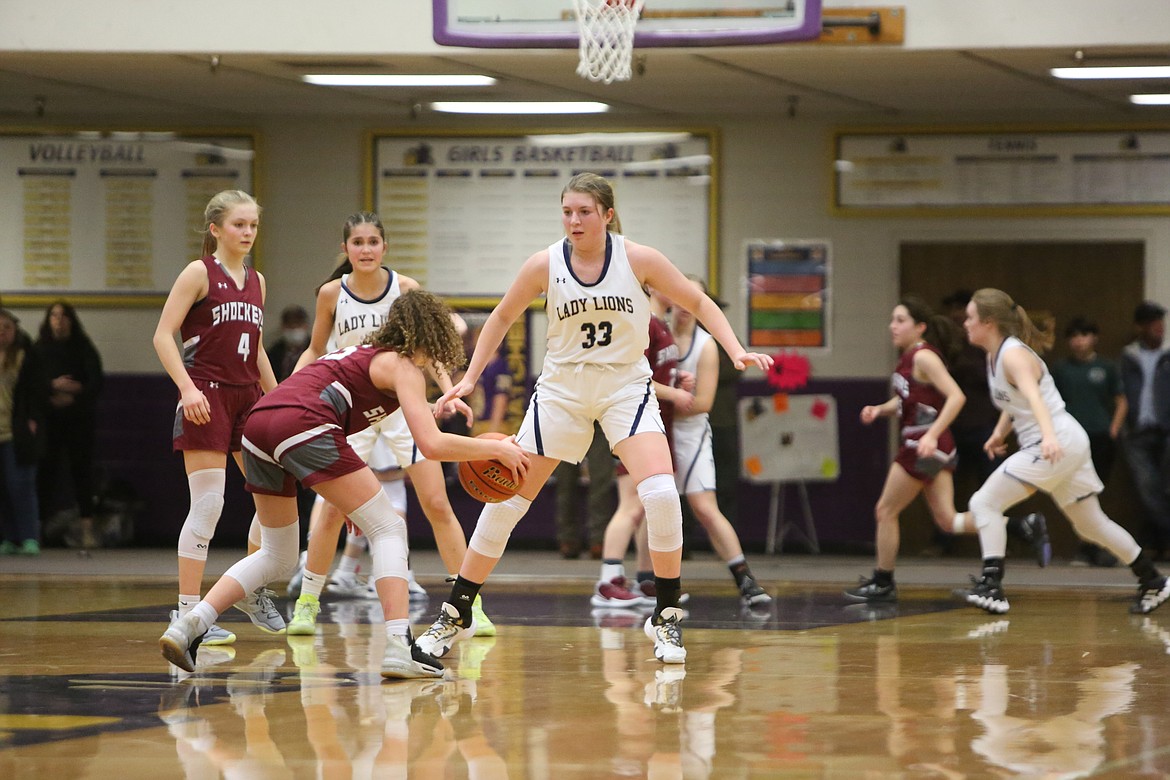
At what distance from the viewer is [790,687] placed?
6082 mm

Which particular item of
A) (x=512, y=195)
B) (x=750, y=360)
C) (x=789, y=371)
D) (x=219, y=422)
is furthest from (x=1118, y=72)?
(x=219, y=422)

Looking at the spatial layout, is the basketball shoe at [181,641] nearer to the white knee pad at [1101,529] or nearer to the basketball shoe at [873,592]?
the basketball shoe at [873,592]

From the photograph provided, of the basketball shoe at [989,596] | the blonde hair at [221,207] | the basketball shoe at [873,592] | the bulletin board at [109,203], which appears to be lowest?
the basketball shoe at [873,592]

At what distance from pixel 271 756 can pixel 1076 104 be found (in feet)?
32.9

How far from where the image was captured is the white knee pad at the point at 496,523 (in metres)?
6.72

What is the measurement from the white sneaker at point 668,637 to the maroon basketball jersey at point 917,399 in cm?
340

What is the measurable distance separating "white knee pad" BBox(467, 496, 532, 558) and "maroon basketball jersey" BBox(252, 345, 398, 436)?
0.67m

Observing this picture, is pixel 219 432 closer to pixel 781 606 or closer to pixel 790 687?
pixel 790 687

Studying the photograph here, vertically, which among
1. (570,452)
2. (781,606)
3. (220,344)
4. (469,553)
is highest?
(220,344)

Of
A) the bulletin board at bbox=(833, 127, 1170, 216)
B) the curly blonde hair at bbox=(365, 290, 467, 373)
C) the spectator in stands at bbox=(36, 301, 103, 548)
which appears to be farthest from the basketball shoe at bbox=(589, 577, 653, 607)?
the spectator in stands at bbox=(36, 301, 103, 548)

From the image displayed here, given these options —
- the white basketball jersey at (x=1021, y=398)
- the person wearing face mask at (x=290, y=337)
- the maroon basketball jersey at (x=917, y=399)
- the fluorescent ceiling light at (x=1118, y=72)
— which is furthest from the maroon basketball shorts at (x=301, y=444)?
the fluorescent ceiling light at (x=1118, y=72)

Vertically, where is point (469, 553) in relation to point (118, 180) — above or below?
below

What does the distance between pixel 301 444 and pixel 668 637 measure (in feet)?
5.99

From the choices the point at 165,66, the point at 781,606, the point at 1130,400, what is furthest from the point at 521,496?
the point at 1130,400
